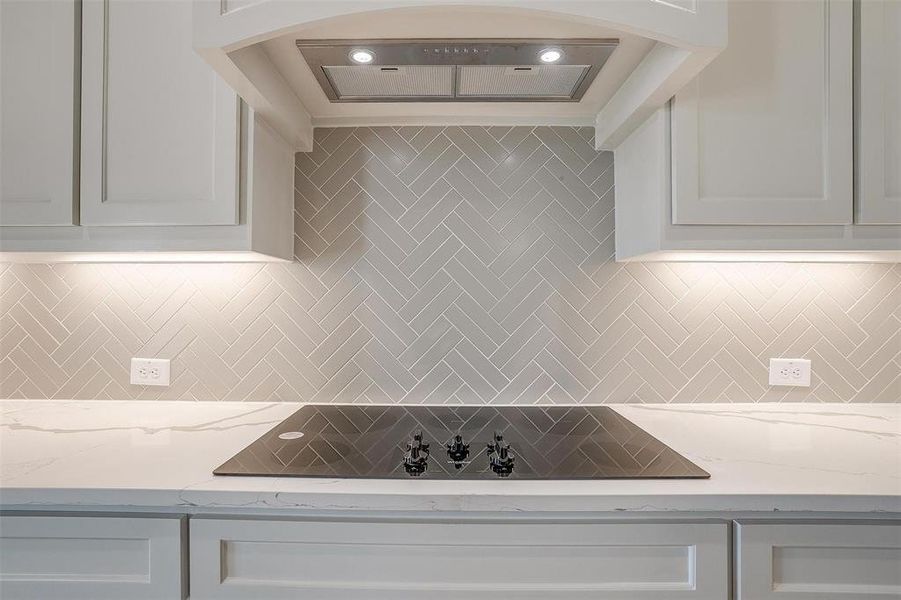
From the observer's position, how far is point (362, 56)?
1142 millimetres

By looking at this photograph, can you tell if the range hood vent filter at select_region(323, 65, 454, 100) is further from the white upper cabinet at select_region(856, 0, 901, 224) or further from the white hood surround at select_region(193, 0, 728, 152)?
the white upper cabinet at select_region(856, 0, 901, 224)

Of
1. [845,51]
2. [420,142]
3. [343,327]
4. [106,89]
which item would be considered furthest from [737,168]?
[106,89]

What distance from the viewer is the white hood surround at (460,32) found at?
934 millimetres

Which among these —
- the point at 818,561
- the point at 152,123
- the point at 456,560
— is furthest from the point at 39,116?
the point at 818,561

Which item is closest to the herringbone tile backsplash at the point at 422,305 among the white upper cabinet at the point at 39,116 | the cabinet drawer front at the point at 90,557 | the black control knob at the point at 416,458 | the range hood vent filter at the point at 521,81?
the range hood vent filter at the point at 521,81

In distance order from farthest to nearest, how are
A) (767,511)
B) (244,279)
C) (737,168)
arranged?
1. (244,279)
2. (737,168)
3. (767,511)

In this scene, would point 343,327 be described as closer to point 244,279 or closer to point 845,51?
point 244,279

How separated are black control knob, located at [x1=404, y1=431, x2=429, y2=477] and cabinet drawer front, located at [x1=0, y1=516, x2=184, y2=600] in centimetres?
43

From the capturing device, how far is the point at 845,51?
1.21 meters

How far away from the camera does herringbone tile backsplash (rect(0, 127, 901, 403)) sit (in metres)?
1.58

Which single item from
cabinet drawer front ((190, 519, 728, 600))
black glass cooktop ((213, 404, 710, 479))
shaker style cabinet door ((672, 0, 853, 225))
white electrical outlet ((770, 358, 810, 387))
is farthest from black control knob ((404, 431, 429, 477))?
white electrical outlet ((770, 358, 810, 387))

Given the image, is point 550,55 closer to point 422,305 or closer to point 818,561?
point 422,305

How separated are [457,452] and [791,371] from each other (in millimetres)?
1153

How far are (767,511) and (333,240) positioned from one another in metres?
1.31
